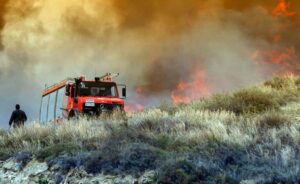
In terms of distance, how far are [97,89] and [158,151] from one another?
48.2 feet

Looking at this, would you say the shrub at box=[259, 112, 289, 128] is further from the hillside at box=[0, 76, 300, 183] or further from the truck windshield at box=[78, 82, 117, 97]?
the truck windshield at box=[78, 82, 117, 97]

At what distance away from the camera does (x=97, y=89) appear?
26750 millimetres

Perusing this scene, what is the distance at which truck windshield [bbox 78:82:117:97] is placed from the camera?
1045 inches

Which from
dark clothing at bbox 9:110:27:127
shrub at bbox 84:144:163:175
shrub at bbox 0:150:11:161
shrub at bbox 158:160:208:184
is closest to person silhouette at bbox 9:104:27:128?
Result: dark clothing at bbox 9:110:27:127

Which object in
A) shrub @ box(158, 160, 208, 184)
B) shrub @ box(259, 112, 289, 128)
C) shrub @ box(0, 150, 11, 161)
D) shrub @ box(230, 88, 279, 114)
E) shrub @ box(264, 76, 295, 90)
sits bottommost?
shrub @ box(158, 160, 208, 184)

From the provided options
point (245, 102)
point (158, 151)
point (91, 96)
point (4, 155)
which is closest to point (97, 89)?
point (91, 96)

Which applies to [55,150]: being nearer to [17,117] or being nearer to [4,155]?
[4,155]

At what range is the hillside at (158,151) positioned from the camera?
1094cm

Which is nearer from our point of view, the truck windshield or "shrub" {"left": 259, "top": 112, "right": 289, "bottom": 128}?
"shrub" {"left": 259, "top": 112, "right": 289, "bottom": 128}

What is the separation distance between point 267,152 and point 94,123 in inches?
280

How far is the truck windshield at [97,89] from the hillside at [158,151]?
8310 mm

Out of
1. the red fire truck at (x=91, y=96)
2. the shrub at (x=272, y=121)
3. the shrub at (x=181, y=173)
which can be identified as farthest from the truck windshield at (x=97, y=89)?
the shrub at (x=181, y=173)

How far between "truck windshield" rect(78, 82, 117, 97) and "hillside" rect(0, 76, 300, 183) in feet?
27.3

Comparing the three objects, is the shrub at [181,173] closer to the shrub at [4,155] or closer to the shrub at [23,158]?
the shrub at [23,158]
